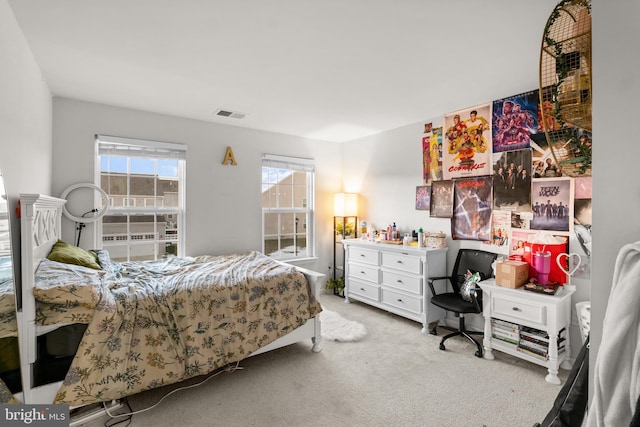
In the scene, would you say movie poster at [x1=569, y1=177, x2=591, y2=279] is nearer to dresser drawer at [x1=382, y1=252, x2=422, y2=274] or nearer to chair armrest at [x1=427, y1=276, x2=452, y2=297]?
chair armrest at [x1=427, y1=276, x2=452, y2=297]

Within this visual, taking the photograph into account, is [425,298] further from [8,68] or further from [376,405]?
[8,68]

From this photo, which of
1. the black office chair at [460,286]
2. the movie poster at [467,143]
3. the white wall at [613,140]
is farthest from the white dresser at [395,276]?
the white wall at [613,140]

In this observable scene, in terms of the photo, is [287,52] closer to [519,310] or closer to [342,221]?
[519,310]

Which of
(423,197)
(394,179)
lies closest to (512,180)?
(423,197)

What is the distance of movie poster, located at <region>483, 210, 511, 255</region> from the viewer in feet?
10.5

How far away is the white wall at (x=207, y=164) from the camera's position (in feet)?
10.6

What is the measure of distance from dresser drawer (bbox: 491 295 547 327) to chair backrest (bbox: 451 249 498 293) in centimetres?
44

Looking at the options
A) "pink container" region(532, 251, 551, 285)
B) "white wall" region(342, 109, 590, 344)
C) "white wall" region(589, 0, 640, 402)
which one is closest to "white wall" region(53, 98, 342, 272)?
"white wall" region(342, 109, 590, 344)

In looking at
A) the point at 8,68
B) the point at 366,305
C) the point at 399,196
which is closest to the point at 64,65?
the point at 8,68

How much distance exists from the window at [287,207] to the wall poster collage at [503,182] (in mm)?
1789

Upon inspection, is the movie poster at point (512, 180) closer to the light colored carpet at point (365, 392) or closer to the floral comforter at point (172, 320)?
the light colored carpet at point (365, 392)

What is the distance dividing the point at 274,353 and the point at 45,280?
184cm

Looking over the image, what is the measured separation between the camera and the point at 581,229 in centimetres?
269

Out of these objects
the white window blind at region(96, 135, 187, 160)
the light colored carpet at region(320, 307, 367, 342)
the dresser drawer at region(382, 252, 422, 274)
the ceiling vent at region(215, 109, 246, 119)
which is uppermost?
the ceiling vent at region(215, 109, 246, 119)
